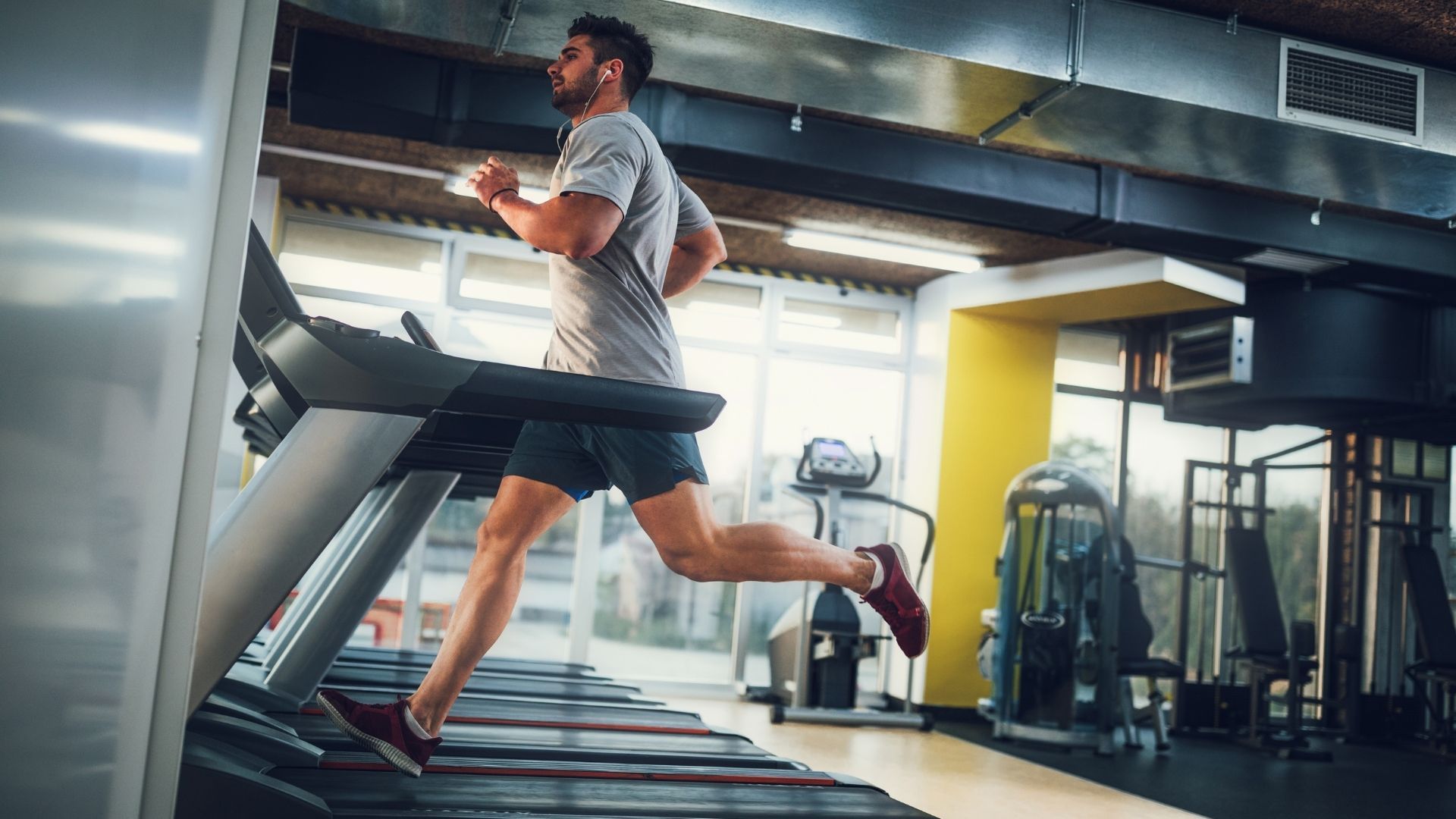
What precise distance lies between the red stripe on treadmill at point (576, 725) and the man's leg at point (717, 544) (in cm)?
129

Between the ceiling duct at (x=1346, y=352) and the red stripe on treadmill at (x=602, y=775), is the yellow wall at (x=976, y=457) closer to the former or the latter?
the ceiling duct at (x=1346, y=352)

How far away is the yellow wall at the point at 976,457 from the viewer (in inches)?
269

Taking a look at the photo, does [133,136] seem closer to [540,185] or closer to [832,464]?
[540,185]

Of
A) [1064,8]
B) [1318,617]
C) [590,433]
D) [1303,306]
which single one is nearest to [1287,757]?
[1318,617]

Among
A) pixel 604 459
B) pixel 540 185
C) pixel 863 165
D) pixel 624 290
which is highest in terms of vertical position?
pixel 540 185

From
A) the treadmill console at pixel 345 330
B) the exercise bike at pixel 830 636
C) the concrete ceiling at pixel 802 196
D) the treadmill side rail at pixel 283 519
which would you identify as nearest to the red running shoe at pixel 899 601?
the treadmill side rail at pixel 283 519

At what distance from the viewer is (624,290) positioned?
205 centimetres

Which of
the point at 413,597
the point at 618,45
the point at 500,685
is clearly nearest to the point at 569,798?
the point at 618,45

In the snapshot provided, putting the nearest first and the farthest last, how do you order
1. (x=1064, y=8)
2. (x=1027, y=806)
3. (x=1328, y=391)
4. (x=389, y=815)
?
(x=389, y=815) → (x=1064, y=8) → (x=1027, y=806) → (x=1328, y=391)

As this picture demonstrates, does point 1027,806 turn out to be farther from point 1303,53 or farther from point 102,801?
point 102,801

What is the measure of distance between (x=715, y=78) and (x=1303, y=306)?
4026 millimetres

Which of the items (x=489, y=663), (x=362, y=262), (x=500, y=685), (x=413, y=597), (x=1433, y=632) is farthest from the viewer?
(x=1433, y=632)

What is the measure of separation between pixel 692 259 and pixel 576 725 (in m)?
1.49

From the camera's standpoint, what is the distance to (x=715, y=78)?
351cm
